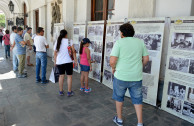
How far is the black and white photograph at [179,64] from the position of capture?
3.13 metres

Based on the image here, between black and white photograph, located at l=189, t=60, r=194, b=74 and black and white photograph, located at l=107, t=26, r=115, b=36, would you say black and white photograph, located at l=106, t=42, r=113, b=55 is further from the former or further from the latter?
black and white photograph, located at l=189, t=60, r=194, b=74

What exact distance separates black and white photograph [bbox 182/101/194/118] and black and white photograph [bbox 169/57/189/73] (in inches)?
24.4

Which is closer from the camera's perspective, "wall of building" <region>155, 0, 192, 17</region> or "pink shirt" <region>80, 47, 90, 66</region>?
"wall of building" <region>155, 0, 192, 17</region>

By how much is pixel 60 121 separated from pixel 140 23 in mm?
2639

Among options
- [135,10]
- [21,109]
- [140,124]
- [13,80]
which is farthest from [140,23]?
[13,80]

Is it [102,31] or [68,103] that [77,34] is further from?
[68,103]

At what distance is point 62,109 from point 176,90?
2314mm

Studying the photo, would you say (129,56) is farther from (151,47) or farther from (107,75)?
(107,75)

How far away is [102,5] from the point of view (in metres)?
6.16

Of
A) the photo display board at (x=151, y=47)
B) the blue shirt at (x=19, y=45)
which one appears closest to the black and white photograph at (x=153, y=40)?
the photo display board at (x=151, y=47)

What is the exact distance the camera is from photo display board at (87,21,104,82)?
530 cm

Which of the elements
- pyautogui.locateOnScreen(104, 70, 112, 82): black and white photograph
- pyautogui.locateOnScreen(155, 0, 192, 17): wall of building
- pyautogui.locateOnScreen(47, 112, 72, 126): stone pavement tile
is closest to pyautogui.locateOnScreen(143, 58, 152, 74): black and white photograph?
pyautogui.locateOnScreen(155, 0, 192, 17): wall of building

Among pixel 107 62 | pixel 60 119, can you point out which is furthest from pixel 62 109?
pixel 107 62

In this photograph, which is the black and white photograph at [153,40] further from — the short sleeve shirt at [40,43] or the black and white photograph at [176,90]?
the short sleeve shirt at [40,43]
